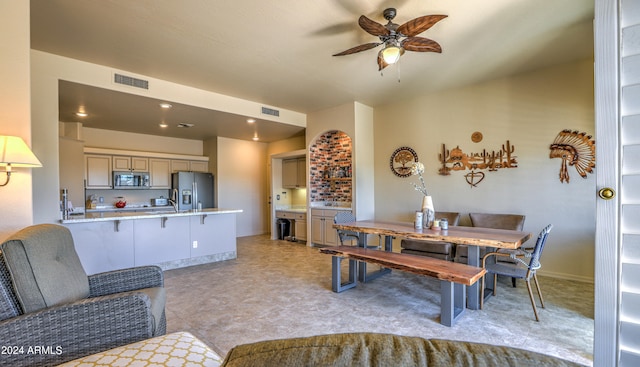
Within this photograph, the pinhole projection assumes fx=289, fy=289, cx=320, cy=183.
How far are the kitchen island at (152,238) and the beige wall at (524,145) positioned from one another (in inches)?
132

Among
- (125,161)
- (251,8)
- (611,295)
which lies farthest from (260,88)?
(611,295)

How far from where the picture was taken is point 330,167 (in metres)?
6.53

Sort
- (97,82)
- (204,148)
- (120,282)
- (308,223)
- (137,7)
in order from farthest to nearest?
1. (204,148)
2. (308,223)
3. (97,82)
4. (137,7)
5. (120,282)

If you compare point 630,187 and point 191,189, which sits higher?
point 630,187

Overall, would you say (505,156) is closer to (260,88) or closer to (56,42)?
(260,88)

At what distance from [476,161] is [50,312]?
5.03 m

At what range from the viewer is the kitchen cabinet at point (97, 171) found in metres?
5.79

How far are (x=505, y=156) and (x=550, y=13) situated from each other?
6.80 ft

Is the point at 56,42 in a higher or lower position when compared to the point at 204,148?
higher

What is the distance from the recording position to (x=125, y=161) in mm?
6254

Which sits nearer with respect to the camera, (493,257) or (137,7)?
(137,7)

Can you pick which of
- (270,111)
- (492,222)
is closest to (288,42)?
(270,111)

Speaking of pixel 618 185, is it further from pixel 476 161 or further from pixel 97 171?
pixel 97 171

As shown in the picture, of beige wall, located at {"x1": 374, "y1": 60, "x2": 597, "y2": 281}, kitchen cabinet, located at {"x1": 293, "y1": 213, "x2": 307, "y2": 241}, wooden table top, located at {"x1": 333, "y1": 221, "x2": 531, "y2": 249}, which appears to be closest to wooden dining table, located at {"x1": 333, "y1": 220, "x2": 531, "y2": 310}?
wooden table top, located at {"x1": 333, "y1": 221, "x2": 531, "y2": 249}
